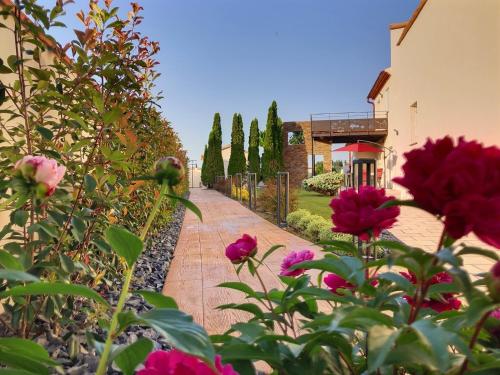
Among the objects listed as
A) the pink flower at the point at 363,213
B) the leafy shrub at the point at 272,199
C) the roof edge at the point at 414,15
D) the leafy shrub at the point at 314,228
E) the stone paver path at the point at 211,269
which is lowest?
the stone paver path at the point at 211,269

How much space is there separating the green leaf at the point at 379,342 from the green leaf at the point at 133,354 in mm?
244

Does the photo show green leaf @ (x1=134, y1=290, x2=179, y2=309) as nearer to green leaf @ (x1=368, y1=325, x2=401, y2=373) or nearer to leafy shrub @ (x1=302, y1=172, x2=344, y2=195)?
green leaf @ (x1=368, y1=325, x2=401, y2=373)

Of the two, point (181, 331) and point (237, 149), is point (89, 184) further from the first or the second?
point (237, 149)

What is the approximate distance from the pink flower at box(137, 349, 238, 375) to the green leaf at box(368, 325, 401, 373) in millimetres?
127

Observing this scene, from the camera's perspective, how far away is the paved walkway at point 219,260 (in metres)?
2.42

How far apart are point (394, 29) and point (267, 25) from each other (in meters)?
4.02

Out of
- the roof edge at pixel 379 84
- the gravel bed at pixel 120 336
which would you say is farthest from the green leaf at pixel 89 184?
the roof edge at pixel 379 84

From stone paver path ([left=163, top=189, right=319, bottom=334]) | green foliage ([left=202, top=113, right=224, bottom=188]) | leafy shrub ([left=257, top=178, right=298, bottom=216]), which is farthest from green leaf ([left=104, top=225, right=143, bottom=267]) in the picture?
green foliage ([left=202, top=113, right=224, bottom=188])

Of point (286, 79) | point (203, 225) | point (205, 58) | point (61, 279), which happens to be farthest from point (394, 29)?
point (61, 279)

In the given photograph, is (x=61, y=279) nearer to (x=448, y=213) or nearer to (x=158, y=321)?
(x=158, y=321)

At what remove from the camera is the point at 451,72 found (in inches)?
307

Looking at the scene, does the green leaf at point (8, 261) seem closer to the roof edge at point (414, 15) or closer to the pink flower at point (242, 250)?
the pink flower at point (242, 250)

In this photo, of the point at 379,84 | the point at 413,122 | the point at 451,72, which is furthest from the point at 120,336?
the point at 379,84

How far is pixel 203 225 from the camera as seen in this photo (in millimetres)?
6371
